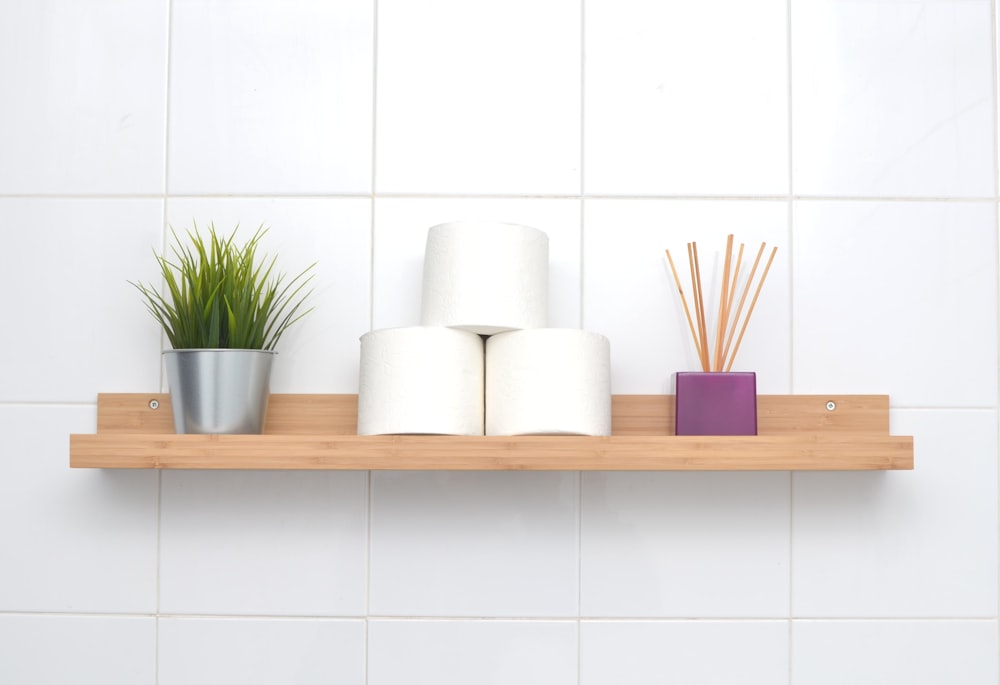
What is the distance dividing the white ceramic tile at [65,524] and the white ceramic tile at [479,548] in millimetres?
234

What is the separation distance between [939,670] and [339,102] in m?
0.82

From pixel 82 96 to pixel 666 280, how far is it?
0.62m

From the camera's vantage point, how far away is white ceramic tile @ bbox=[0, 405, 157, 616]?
88cm

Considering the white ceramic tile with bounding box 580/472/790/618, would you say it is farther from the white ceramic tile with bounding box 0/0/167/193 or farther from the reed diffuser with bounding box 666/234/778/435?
the white ceramic tile with bounding box 0/0/167/193

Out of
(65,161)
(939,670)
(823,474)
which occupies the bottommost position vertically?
(939,670)

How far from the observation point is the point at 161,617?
882 millimetres

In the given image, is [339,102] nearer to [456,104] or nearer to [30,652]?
[456,104]

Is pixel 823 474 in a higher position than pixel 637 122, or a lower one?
lower

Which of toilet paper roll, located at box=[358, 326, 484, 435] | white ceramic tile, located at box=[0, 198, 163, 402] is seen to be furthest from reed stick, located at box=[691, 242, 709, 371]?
white ceramic tile, located at box=[0, 198, 163, 402]

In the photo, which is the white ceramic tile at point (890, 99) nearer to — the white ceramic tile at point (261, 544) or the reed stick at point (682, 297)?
the reed stick at point (682, 297)

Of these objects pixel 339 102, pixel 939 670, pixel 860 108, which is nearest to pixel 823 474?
pixel 939 670

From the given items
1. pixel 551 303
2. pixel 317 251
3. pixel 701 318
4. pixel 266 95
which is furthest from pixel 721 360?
pixel 266 95

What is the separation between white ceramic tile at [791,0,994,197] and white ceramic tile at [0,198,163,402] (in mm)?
669

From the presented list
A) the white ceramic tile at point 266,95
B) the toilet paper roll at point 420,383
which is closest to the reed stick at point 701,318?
the toilet paper roll at point 420,383
